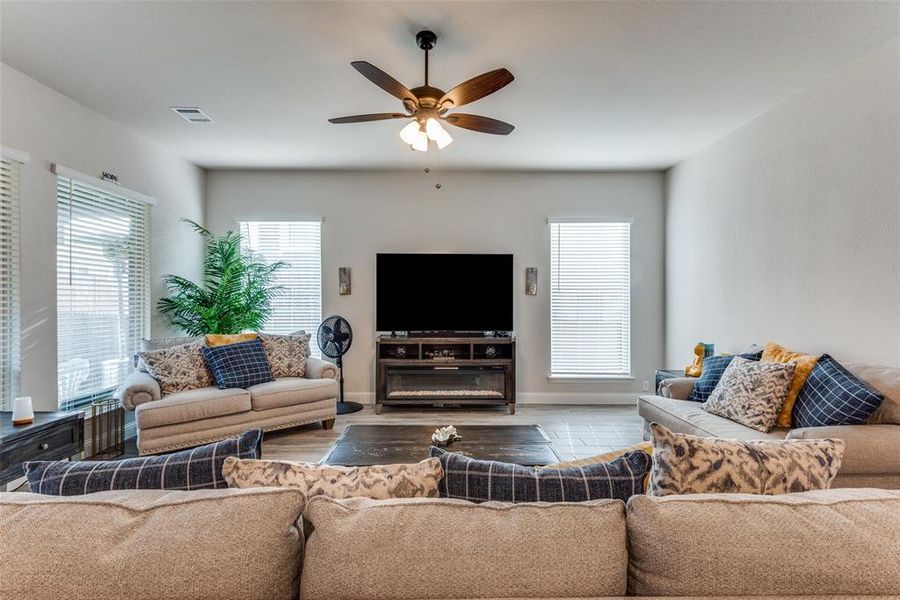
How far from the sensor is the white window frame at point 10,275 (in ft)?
9.25

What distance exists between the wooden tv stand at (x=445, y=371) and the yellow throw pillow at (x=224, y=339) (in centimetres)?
132

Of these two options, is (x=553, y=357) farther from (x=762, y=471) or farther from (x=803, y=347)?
(x=762, y=471)

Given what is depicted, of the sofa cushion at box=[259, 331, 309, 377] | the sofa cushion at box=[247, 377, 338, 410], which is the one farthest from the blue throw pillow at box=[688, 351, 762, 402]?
the sofa cushion at box=[259, 331, 309, 377]

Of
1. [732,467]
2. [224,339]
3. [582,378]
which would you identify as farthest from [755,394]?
[224,339]

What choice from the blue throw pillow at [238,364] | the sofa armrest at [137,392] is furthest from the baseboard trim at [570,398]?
the sofa armrest at [137,392]

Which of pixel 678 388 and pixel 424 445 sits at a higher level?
pixel 678 388

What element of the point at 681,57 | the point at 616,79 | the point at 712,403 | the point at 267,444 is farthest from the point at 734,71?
the point at 267,444

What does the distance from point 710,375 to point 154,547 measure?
350cm

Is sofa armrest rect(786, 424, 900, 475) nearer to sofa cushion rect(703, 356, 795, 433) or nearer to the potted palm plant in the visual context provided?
sofa cushion rect(703, 356, 795, 433)

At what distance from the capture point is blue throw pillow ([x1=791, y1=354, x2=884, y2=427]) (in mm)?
2217

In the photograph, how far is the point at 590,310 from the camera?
521 cm

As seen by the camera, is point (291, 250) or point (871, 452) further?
point (291, 250)

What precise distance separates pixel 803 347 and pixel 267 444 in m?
4.20

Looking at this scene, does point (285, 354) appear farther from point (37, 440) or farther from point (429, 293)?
point (37, 440)
